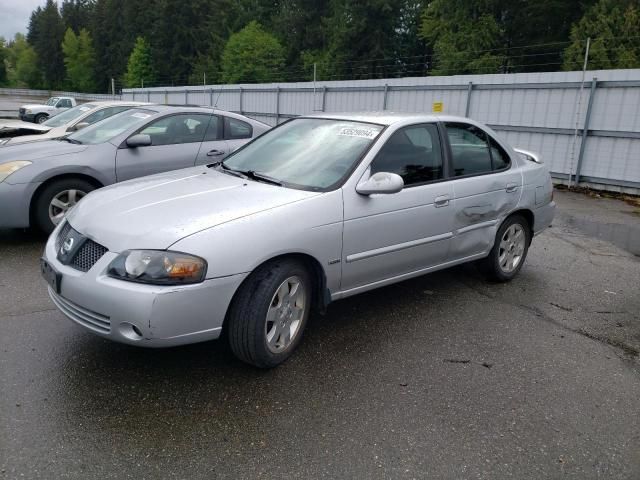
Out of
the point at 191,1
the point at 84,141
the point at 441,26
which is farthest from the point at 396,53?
the point at 84,141

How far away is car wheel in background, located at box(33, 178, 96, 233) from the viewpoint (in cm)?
560

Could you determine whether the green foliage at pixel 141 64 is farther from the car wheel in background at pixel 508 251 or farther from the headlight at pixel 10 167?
the car wheel in background at pixel 508 251

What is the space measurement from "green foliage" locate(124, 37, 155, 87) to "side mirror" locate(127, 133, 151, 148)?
234 ft

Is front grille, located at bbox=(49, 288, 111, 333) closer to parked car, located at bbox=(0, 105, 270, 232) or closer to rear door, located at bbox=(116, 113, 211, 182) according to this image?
parked car, located at bbox=(0, 105, 270, 232)

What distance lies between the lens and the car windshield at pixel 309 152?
3.77 m

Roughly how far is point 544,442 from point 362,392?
1.00m

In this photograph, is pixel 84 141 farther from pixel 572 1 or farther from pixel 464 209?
pixel 572 1

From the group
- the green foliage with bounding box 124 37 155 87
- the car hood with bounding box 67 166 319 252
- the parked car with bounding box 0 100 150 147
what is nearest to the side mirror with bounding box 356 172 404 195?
the car hood with bounding box 67 166 319 252

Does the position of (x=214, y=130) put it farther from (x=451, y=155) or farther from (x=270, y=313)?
(x=270, y=313)

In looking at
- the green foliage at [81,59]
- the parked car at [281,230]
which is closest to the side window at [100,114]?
the parked car at [281,230]

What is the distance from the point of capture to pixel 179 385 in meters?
A: 3.16

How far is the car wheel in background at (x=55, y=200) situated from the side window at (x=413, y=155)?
3.55 meters

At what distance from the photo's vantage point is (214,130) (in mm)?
7035

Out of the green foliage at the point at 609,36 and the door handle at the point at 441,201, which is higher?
the green foliage at the point at 609,36
